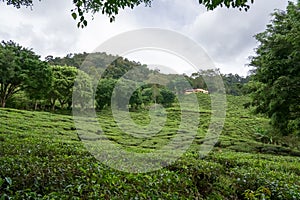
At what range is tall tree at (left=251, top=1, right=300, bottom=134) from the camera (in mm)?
9938

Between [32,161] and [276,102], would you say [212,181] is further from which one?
[276,102]

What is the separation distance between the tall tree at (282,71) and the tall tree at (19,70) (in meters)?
18.3

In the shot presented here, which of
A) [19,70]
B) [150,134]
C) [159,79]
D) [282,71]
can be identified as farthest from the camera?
[19,70]

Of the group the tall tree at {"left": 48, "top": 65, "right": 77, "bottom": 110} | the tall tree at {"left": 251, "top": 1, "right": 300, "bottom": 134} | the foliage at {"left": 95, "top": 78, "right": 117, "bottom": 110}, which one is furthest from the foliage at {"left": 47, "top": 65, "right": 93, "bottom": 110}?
the tall tree at {"left": 251, "top": 1, "right": 300, "bottom": 134}

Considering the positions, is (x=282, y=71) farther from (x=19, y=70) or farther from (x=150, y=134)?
(x=19, y=70)

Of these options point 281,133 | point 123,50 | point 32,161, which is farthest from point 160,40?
point 281,133

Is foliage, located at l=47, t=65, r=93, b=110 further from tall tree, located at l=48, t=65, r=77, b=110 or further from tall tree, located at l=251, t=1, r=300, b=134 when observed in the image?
tall tree, located at l=251, t=1, r=300, b=134

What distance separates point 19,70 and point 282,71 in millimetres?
20593

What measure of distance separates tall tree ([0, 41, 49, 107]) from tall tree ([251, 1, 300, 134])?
1835 cm

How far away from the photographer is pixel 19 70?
22.8 metres

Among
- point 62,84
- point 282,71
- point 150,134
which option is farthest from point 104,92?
point 282,71

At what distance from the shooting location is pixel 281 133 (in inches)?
533

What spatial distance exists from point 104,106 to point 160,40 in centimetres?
2449

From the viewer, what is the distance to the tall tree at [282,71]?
32.6 feet
